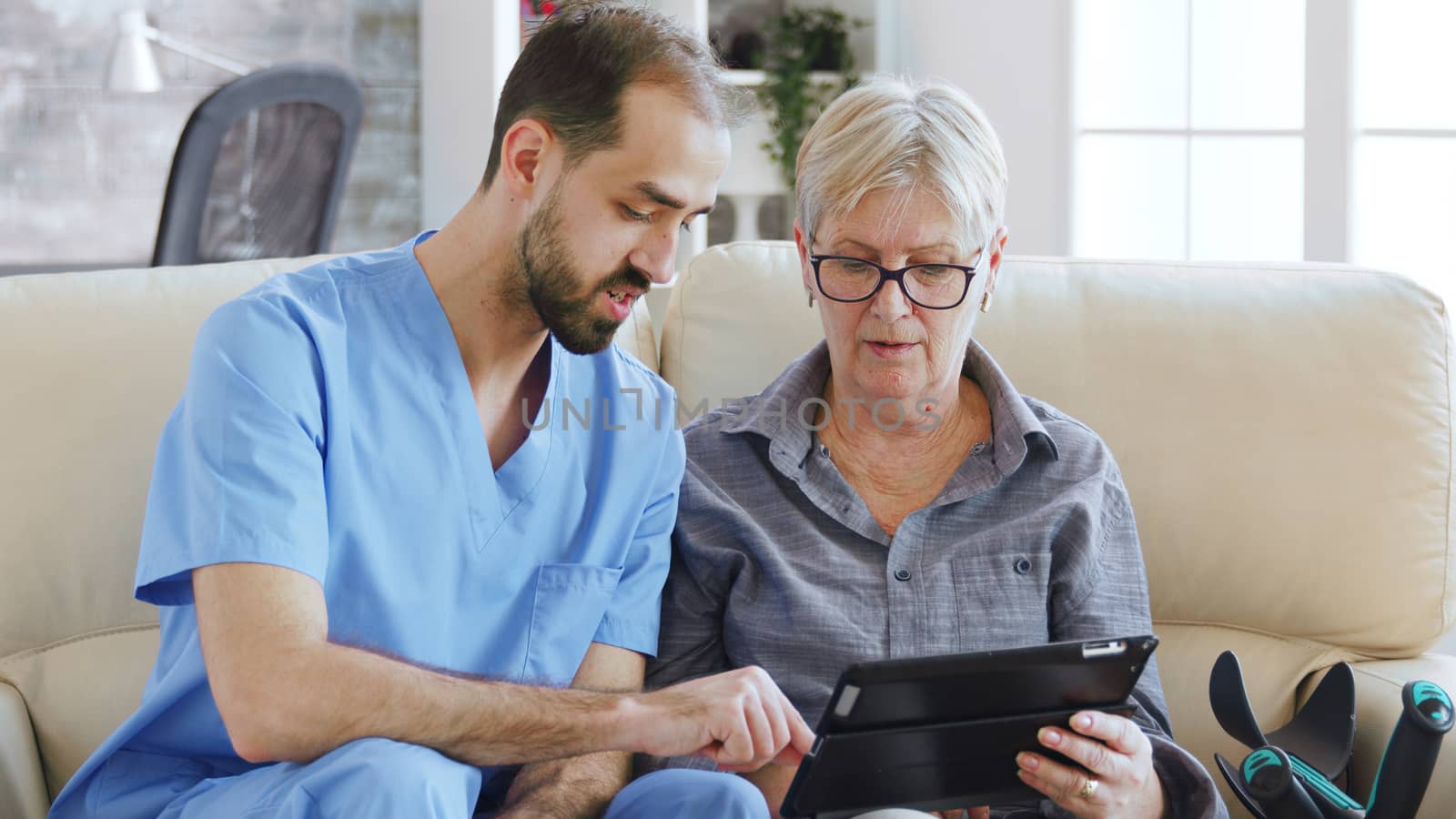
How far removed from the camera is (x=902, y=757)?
110cm

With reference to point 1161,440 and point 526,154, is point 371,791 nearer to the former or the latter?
point 526,154

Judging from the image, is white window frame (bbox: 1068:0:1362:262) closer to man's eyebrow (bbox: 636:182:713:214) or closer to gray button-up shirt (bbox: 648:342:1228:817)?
gray button-up shirt (bbox: 648:342:1228:817)

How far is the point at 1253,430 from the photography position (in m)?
1.57

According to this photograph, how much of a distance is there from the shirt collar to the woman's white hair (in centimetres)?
15

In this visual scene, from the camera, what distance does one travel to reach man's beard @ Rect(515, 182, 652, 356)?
48.6 inches

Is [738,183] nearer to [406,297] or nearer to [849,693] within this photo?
[406,297]

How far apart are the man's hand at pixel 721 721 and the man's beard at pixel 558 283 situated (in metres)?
0.35

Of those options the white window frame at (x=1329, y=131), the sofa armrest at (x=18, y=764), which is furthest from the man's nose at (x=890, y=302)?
the white window frame at (x=1329, y=131)

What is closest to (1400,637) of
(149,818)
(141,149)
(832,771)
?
(832,771)

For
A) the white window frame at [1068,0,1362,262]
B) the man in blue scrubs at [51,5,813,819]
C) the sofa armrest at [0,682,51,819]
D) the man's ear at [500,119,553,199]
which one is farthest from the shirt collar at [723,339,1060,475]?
the white window frame at [1068,0,1362,262]

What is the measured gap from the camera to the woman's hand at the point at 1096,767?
113 centimetres

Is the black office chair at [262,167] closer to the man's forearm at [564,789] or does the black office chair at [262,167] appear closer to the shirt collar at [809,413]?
the shirt collar at [809,413]

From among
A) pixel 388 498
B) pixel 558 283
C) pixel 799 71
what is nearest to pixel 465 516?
pixel 388 498

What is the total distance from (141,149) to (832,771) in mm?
3876
